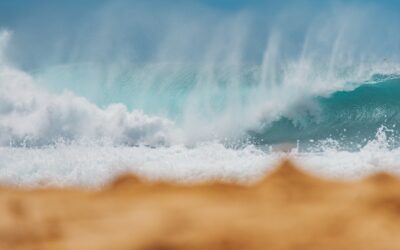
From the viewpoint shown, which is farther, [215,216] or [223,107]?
[223,107]

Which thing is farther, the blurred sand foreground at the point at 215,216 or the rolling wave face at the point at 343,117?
the rolling wave face at the point at 343,117

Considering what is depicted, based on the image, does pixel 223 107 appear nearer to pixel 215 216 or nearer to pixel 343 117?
pixel 343 117

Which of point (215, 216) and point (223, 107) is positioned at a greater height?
point (223, 107)

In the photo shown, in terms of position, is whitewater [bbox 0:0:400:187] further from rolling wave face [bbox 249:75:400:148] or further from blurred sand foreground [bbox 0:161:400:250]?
blurred sand foreground [bbox 0:161:400:250]

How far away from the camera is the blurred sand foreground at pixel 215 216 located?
1.43 meters

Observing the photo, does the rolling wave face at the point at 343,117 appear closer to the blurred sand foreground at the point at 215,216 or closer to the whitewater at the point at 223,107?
the whitewater at the point at 223,107

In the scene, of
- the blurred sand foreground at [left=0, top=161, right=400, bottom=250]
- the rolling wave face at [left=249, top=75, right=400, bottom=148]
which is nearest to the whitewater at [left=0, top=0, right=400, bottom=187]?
the rolling wave face at [left=249, top=75, right=400, bottom=148]

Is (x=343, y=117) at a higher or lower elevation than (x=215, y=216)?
higher

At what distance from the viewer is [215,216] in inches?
58.5

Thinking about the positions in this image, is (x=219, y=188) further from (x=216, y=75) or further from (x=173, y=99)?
(x=216, y=75)

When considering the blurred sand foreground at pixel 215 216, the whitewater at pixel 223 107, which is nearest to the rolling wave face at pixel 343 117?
the whitewater at pixel 223 107

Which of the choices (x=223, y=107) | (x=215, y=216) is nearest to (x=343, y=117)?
(x=223, y=107)

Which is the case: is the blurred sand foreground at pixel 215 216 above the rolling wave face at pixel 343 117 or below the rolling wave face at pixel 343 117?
below

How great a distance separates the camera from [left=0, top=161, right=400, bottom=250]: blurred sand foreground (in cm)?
143
